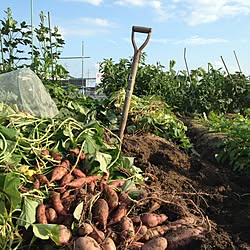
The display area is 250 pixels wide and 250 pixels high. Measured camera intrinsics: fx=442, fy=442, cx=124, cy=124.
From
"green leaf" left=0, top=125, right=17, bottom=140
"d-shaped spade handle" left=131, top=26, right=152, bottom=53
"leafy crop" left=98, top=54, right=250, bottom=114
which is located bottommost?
"leafy crop" left=98, top=54, right=250, bottom=114

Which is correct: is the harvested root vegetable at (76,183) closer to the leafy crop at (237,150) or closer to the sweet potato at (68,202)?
the sweet potato at (68,202)

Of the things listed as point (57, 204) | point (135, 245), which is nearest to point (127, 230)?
point (135, 245)

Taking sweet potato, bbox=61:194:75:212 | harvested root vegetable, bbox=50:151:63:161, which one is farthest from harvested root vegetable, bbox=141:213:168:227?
harvested root vegetable, bbox=50:151:63:161

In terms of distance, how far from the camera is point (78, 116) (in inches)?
193

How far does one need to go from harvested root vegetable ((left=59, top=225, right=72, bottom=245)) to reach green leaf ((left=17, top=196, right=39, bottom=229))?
7.2 inches

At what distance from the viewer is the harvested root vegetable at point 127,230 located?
2.58 meters

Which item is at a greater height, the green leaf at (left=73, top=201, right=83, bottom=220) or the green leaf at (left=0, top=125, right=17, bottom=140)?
the green leaf at (left=0, top=125, right=17, bottom=140)

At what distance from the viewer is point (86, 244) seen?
240cm

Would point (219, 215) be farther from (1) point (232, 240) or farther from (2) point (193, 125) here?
(2) point (193, 125)

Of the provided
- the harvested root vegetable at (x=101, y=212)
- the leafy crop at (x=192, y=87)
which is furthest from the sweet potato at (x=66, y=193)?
the leafy crop at (x=192, y=87)

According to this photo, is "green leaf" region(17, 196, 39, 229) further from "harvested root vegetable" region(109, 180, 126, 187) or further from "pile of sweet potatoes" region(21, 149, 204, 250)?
"harvested root vegetable" region(109, 180, 126, 187)

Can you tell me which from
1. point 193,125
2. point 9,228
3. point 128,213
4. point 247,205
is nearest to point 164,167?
point 247,205

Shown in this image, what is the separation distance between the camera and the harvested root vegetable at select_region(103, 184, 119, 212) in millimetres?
2768

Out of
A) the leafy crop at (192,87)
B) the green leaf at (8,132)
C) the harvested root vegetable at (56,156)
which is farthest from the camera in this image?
the leafy crop at (192,87)
